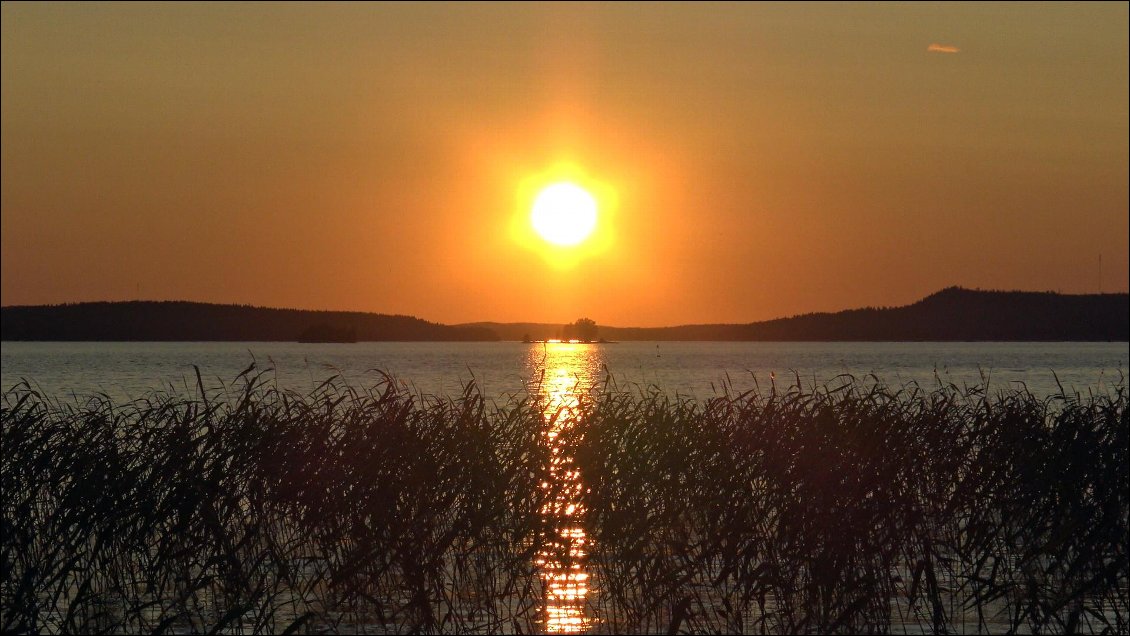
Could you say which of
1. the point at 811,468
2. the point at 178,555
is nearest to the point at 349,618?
the point at 178,555

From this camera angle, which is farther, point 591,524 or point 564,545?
point 591,524

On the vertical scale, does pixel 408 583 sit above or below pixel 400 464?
below


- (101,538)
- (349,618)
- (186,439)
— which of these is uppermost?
(186,439)

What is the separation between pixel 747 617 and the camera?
40.7 feet

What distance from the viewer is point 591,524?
50.9 feet

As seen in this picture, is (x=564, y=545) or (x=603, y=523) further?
(x=603, y=523)

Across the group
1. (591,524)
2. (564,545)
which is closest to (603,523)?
(591,524)

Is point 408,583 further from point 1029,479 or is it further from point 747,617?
point 1029,479

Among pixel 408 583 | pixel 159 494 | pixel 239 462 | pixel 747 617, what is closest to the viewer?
pixel 747 617

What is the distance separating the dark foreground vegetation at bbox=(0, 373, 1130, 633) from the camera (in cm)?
1260

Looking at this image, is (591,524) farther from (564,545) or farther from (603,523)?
(564,545)

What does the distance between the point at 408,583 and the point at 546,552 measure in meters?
2.10

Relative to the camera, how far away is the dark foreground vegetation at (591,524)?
12.6m

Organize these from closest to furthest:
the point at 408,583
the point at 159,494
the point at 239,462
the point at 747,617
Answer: the point at 747,617
the point at 408,583
the point at 159,494
the point at 239,462
